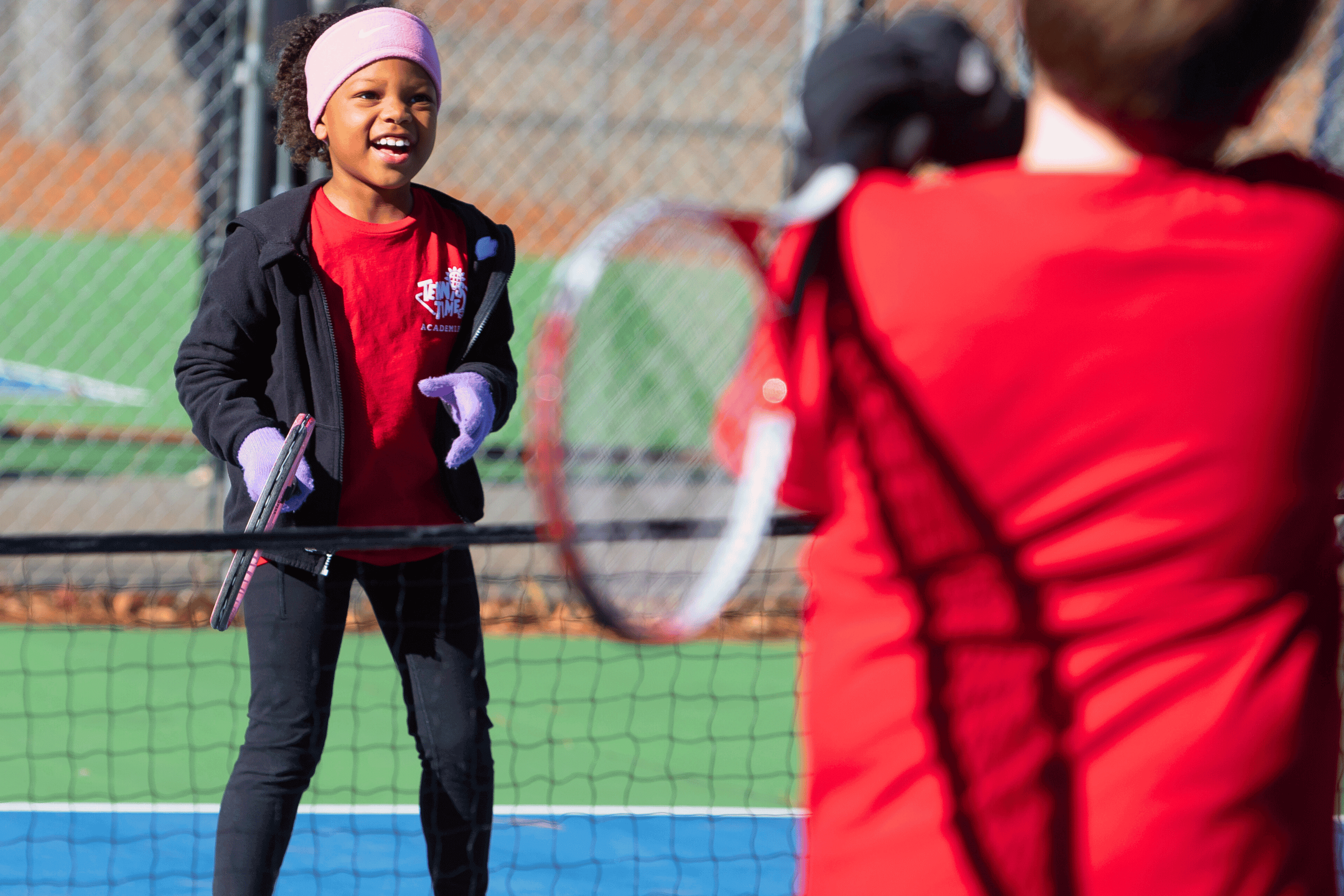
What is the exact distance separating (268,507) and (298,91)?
0.85 meters

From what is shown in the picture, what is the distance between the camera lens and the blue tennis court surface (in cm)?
312

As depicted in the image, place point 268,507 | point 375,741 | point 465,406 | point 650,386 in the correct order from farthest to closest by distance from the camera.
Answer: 1. point 375,741
2. point 465,406
3. point 268,507
4. point 650,386

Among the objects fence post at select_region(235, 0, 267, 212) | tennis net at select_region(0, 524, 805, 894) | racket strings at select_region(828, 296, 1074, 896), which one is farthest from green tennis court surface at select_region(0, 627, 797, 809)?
racket strings at select_region(828, 296, 1074, 896)

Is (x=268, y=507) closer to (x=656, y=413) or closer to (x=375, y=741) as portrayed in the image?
(x=656, y=413)

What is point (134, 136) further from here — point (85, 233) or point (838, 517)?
point (838, 517)

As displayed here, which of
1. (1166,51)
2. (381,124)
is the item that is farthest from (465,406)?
(1166,51)

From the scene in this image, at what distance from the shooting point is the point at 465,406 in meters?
2.40

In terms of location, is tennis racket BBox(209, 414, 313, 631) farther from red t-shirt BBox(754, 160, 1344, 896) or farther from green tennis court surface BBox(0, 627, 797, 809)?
red t-shirt BBox(754, 160, 1344, 896)

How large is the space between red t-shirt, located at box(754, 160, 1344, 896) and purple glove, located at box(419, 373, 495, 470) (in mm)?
1239

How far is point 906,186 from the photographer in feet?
3.62

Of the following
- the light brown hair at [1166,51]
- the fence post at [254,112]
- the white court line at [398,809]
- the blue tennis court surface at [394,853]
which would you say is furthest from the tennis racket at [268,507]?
the fence post at [254,112]

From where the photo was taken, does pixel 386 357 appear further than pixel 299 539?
Yes

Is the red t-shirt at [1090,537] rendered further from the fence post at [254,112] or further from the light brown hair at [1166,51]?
the fence post at [254,112]

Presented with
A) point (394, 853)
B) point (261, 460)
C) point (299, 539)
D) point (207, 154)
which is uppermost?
point (207, 154)
